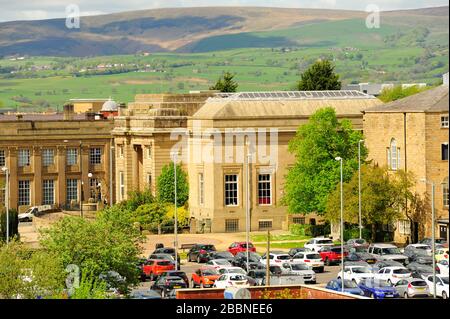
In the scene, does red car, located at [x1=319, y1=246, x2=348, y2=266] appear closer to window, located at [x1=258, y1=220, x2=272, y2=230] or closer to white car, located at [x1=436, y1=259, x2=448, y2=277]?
white car, located at [x1=436, y1=259, x2=448, y2=277]

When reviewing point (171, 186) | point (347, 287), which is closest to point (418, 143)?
point (171, 186)

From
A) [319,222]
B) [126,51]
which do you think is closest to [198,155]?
[319,222]

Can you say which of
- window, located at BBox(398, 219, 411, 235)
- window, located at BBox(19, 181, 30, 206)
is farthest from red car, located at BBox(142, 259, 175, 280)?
window, located at BBox(19, 181, 30, 206)

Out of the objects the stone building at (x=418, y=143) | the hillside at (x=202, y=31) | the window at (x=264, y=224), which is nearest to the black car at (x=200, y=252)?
the stone building at (x=418, y=143)

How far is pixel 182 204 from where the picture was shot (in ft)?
415

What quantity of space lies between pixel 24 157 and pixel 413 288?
3514 inches

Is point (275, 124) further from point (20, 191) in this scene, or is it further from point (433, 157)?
point (20, 191)

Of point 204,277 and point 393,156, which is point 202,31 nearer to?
point 393,156

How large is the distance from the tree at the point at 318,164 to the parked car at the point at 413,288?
36.1m

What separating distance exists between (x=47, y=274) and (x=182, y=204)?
6294 cm

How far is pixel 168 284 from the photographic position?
7625 centimetres

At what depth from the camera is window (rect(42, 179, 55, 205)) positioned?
156500 mm

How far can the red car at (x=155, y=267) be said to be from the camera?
86.7 meters

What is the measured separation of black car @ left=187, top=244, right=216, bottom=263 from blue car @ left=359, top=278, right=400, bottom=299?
1907cm
